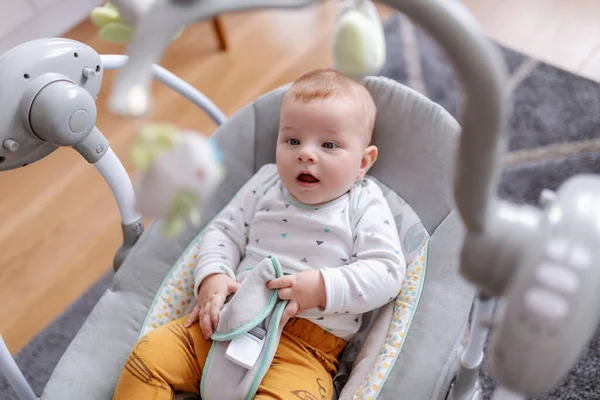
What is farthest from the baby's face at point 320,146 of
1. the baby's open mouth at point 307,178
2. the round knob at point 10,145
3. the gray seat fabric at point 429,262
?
the round knob at point 10,145

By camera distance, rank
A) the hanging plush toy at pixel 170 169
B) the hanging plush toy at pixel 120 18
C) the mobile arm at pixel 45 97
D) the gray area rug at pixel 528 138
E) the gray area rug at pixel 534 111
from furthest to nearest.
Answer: the gray area rug at pixel 534 111 → the gray area rug at pixel 528 138 → the mobile arm at pixel 45 97 → the hanging plush toy at pixel 120 18 → the hanging plush toy at pixel 170 169

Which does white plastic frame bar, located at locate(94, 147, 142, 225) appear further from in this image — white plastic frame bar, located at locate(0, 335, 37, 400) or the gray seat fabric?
white plastic frame bar, located at locate(0, 335, 37, 400)

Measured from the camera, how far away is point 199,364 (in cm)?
101

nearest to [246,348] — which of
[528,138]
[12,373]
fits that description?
[12,373]

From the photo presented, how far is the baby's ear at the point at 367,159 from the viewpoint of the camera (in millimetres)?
1125

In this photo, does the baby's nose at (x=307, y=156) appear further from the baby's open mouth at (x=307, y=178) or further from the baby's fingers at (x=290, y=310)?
the baby's fingers at (x=290, y=310)

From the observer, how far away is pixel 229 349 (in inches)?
37.7

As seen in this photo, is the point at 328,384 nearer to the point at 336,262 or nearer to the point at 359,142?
the point at 336,262

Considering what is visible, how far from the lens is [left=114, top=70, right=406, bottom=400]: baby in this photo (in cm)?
98

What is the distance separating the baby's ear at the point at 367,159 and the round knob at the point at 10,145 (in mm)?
578

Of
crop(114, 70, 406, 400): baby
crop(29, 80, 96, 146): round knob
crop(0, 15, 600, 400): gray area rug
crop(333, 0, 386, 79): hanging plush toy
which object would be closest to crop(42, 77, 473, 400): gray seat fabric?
crop(114, 70, 406, 400): baby

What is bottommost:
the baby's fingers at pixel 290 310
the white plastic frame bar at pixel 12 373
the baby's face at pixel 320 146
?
the white plastic frame bar at pixel 12 373

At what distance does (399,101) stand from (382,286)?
378mm

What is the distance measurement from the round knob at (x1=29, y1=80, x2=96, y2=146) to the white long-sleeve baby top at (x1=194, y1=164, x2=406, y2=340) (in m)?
0.33
